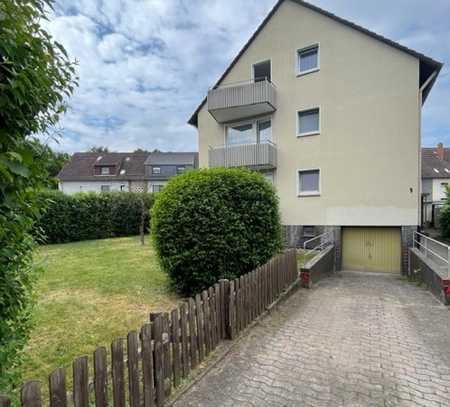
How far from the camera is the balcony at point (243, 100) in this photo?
14.5 metres

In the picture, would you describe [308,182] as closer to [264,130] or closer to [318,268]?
[264,130]

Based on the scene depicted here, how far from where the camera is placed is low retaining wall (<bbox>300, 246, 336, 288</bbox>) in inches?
338

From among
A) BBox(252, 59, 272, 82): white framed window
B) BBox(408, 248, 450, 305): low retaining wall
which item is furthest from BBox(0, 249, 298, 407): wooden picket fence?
BBox(252, 59, 272, 82): white framed window

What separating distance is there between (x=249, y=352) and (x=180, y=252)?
283cm

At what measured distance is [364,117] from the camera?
13.0 m

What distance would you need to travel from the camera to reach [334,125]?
13.6 meters

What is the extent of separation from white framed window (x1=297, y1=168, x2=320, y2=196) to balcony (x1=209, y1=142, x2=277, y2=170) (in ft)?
4.66

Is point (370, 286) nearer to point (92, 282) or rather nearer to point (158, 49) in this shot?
point (92, 282)

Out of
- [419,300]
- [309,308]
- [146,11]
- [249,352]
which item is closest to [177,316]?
[249,352]

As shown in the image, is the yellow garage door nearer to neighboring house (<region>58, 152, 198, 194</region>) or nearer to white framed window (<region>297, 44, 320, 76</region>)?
white framed window (<region>297, 44, 320, 76</region>)

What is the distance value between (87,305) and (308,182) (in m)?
11.2

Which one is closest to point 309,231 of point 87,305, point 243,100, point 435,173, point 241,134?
point 241,134

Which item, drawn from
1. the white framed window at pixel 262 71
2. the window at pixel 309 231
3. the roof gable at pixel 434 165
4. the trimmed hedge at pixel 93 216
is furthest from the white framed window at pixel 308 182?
the roof gable at pixel 434 165

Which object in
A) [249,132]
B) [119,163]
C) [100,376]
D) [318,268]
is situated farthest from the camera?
A: [119,163]
